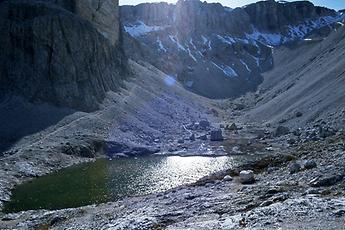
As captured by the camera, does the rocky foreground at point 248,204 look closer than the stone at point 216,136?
Yes

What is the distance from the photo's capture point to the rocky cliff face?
106 meters

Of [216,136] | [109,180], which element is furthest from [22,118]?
[216,136]

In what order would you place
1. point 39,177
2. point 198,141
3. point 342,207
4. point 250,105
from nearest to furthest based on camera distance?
point 342,207, point 39,177, point 198,141, point 250,105

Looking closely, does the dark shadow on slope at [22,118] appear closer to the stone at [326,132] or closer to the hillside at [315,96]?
the stone at [326,132]

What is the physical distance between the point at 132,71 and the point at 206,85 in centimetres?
6160

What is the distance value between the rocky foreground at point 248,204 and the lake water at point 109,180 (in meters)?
14.8

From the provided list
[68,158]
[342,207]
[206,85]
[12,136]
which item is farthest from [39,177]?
[206,85]

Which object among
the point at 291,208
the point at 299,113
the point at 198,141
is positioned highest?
the point at 291,208

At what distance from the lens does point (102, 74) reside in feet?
401

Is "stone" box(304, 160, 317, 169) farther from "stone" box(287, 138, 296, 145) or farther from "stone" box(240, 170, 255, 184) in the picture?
"stone" box(287, 138, 296, 145)

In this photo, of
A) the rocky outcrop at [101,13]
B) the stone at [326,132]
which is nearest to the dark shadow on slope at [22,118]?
the rocky outcrop at [101,13]

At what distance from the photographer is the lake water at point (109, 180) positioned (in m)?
54.4

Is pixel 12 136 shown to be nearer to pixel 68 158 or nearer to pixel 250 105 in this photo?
pixel 68 158

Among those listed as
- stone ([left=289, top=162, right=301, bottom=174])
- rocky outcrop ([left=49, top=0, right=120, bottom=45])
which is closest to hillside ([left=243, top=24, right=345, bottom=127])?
rocky outcrop ([left=49, top=0, right=120, bottom=45])
